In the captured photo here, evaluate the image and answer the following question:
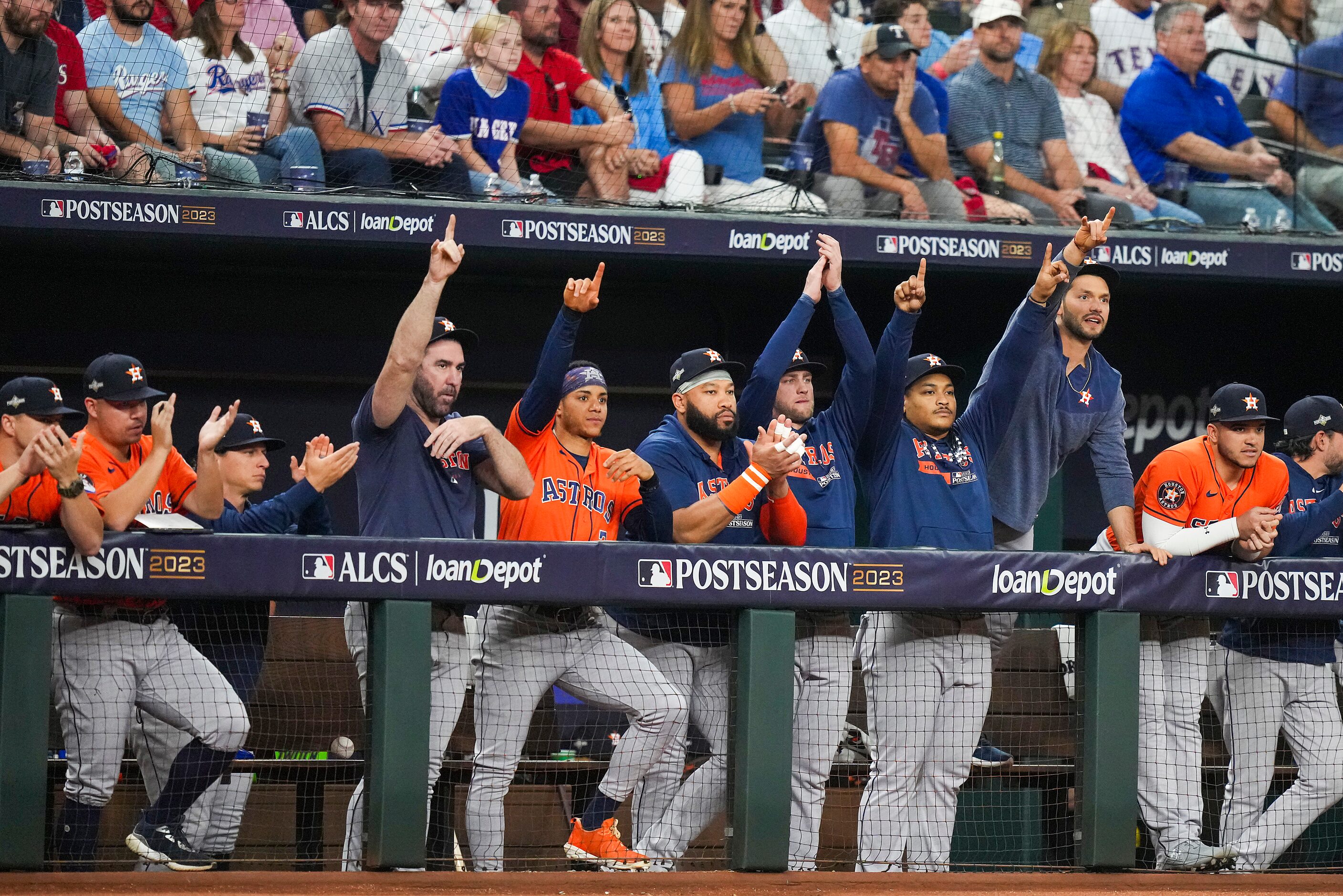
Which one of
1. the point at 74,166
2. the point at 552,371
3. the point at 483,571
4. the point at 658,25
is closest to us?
the point at 483,571

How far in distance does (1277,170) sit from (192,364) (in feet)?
17.3

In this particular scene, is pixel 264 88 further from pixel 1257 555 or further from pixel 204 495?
pixel 1257 555

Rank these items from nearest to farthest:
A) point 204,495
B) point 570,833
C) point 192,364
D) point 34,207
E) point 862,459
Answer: point 570,833 → point 204,495 → point 862,459 → point 34,207 → point 192,364

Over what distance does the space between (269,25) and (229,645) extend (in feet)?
11.3

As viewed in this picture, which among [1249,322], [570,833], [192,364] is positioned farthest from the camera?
[1249,322]

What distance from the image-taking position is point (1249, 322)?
837 centimetres

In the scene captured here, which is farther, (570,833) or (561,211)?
(561,211)

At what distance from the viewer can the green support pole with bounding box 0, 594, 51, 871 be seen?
148 inches

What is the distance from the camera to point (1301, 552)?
5.27 metres

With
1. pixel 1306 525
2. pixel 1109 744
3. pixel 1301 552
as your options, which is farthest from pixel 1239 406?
pixel 1109 744


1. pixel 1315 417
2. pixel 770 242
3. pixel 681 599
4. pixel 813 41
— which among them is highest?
pixel 813 41

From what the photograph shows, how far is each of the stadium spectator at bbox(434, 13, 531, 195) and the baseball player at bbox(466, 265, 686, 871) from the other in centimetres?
209

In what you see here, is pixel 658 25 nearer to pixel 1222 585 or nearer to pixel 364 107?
pixel 364 107

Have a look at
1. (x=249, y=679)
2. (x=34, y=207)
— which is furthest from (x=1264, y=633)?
(x=34, y=207)
